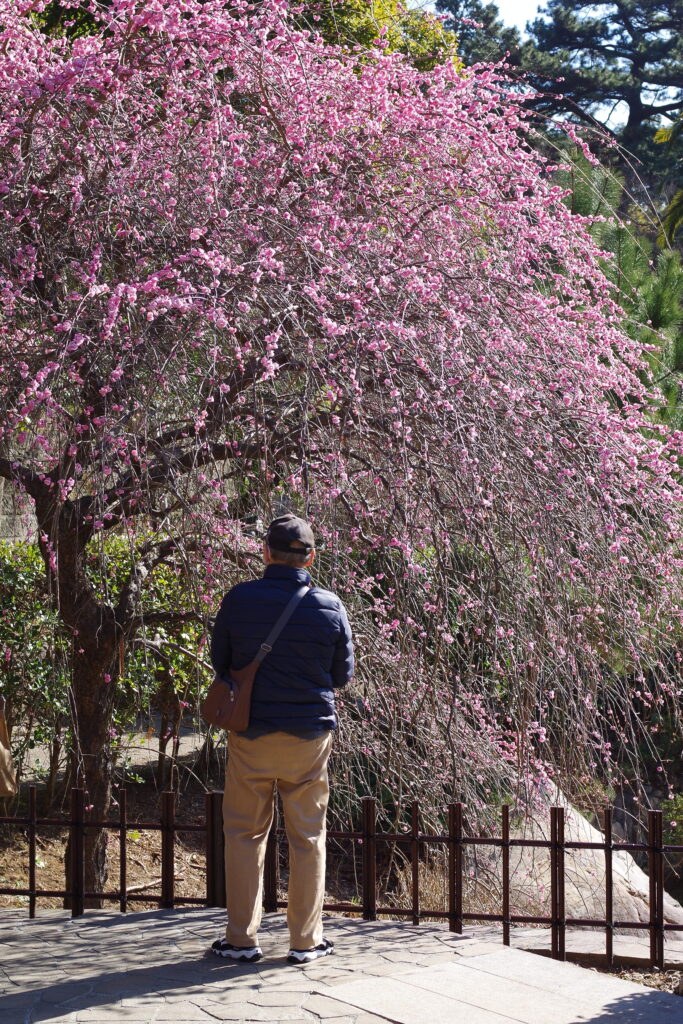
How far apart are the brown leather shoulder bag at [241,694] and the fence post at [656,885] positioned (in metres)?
1.73

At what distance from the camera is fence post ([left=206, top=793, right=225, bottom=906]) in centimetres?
461

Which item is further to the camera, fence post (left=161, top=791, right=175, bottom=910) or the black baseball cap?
fence post (left=161, top=791, right=175, bottom=910)

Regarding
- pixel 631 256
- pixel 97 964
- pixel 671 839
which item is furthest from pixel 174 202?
pixel 671 839

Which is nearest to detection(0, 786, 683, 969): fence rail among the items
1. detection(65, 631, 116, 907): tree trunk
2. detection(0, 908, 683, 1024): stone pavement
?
detection(0, 908, 683, 1024): stone pavement

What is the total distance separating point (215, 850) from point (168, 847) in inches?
7.9

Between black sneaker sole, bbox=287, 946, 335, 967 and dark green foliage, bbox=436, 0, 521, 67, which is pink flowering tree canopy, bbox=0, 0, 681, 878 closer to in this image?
black sneaker sole, bbox=287, 946, 335, 967

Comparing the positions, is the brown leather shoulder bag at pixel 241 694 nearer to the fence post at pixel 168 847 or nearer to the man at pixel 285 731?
the man at pixel 285 731

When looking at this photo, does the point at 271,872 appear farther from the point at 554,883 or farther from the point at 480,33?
the point at 480,33

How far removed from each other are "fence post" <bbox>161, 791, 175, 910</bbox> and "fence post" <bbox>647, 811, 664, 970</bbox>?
1.93 metres

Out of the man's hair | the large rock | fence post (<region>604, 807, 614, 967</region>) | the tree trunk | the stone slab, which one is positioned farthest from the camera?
the large rock

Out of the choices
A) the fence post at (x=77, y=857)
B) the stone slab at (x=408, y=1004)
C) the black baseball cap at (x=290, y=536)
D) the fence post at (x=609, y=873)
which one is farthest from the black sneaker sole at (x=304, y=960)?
the black baseball cap at (x=290, y=536)

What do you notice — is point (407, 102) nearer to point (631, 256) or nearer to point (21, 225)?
point (21, 225)

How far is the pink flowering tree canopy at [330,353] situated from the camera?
385cm

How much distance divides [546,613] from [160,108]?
277 centimetres
